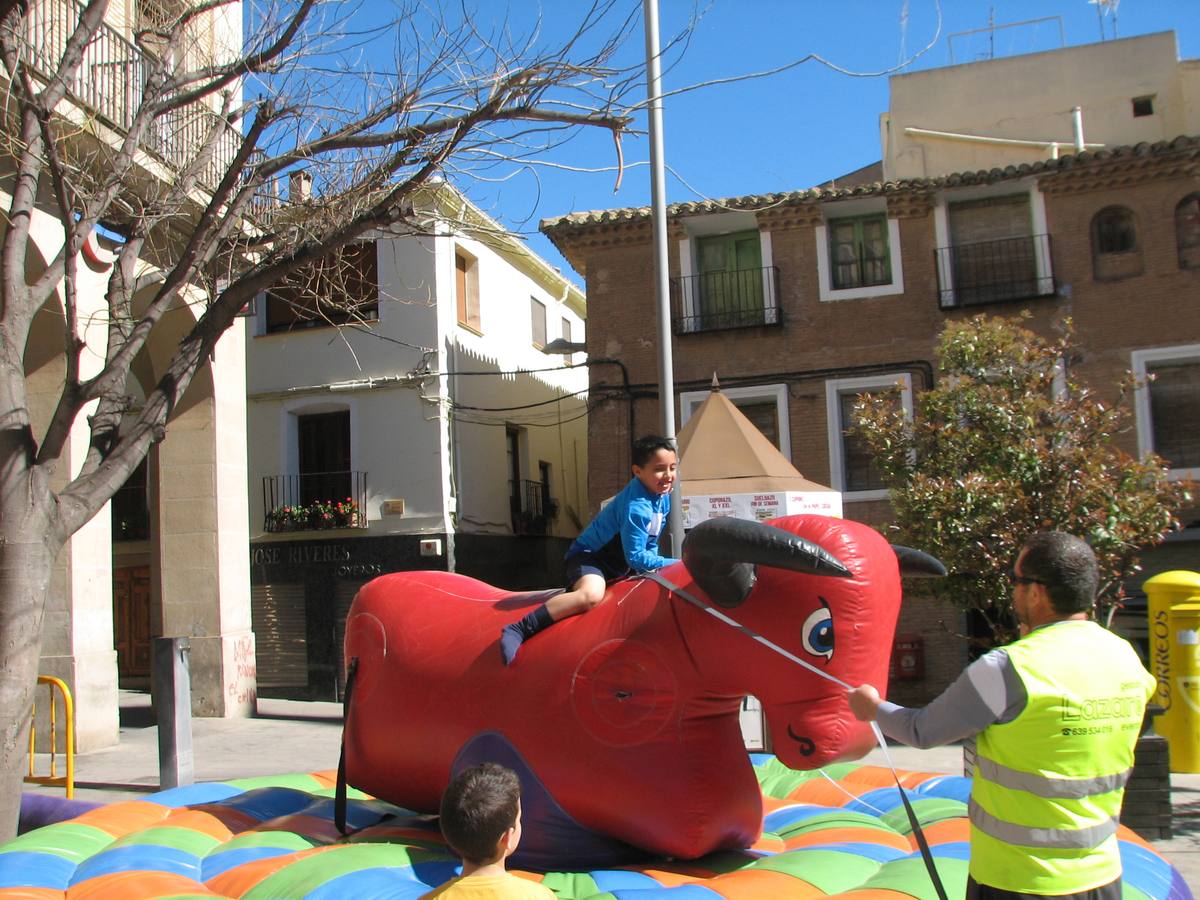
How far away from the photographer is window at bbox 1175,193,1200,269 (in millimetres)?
17281

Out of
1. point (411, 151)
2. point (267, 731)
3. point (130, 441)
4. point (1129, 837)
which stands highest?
point (411, 151)

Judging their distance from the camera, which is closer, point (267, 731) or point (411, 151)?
point (411, 151)

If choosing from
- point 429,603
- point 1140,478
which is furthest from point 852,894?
point 1140,478

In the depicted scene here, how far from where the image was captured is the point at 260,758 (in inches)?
467

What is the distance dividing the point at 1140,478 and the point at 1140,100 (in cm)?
1530

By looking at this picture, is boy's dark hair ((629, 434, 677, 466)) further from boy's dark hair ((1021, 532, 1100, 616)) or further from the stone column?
the stone column

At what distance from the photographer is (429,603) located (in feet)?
18.5

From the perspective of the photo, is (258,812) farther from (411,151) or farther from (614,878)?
(411,151)

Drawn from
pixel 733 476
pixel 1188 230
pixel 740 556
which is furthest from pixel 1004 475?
pixel 1188 230

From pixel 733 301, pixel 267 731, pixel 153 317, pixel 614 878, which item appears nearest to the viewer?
pixel 614 878

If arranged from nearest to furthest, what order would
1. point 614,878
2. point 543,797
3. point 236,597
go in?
point 614,878 < point 543,797 < point 236,597

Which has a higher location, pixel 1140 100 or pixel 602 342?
pixel 1140 100

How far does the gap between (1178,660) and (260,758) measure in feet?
30.0

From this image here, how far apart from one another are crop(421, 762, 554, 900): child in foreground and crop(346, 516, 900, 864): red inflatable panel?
1.63 m
